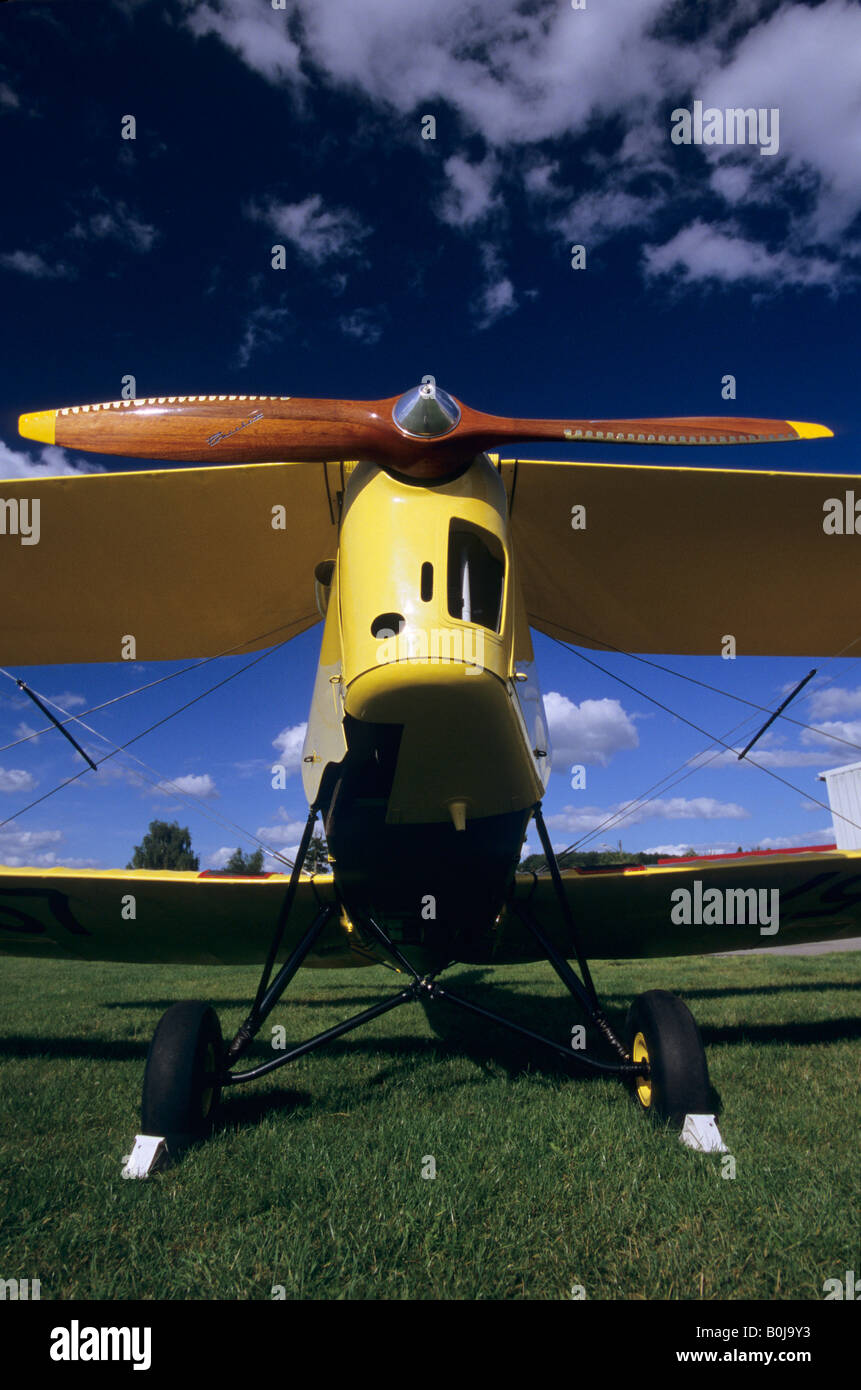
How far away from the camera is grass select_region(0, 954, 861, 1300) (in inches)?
81.0

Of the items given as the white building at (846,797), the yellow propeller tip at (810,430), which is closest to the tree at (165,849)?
the white building at (846,797)

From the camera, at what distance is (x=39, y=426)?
3184mm

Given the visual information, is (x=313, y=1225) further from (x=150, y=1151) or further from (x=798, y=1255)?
(x=798, y=1255)

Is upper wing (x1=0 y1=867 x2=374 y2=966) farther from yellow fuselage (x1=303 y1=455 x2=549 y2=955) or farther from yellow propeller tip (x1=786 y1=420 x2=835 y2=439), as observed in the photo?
yellow propeller tip (x1=786 y1=420 x2=835 y2=439)

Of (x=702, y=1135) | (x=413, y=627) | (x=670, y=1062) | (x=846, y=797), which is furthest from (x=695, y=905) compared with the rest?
(x=846, y=797)

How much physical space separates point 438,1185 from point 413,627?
2.17 metres

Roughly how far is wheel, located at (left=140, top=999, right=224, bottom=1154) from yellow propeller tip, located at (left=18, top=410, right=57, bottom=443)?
282cm

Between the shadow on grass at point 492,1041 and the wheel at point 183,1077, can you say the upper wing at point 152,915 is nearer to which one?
the shadow on grass at point 492,1041

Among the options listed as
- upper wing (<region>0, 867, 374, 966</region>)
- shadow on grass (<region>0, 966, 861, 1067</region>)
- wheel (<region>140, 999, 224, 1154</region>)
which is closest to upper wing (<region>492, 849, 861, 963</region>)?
shadow on grass (<region>0, 966, 861, 1067</region>)

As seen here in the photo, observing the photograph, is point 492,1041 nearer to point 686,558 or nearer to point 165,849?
point 686,558

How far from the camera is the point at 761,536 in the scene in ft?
16.9

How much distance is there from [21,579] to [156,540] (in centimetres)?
118
